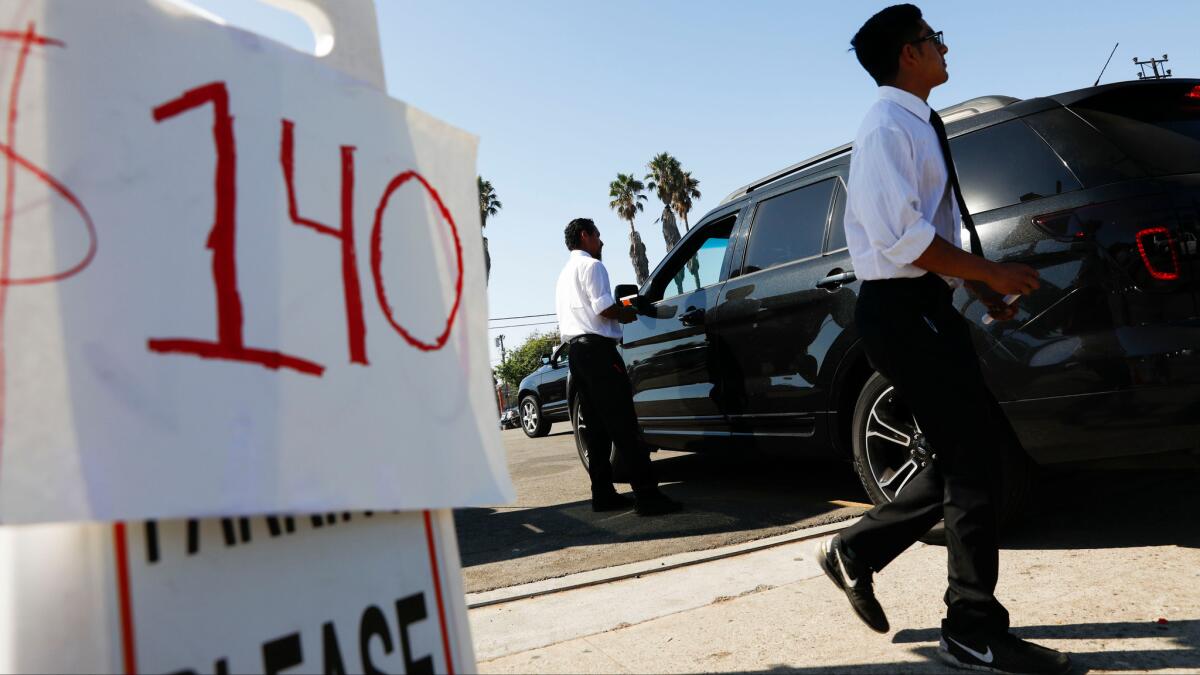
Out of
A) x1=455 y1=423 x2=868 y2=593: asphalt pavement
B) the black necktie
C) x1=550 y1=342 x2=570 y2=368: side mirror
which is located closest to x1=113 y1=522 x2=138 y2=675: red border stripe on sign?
the black necktie

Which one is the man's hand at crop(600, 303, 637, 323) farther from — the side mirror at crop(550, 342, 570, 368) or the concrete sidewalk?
the side mirror at crop(550, 342, 570, 368)

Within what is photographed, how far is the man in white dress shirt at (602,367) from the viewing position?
4.93m

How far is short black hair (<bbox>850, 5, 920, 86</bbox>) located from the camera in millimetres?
2641

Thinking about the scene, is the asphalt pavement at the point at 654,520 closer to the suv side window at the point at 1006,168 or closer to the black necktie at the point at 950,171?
the suv side window at the point at 1006,168

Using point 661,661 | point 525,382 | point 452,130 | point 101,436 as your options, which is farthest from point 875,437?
point 525,382

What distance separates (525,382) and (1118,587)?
12.5m

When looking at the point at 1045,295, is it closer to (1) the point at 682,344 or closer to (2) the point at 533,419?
(1) the point at 682,344

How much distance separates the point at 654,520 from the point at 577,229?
180cm

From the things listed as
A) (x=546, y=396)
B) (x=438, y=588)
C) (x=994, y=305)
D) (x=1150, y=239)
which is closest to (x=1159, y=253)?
(x=1150, y=239)

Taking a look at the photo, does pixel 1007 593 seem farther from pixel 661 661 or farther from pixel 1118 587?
pixel 661 661

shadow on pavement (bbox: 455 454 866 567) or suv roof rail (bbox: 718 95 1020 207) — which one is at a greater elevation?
suv roof rail (bbox: 718 95 1020 207)

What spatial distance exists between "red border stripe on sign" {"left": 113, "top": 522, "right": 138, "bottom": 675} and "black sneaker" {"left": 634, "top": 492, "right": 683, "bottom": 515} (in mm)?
4053

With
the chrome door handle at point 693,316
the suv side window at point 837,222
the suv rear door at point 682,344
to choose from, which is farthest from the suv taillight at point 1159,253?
the chrome door handle at point 693,316

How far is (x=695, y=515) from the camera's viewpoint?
15.5ft
